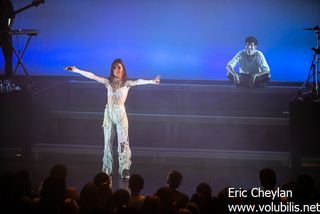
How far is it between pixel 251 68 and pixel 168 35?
2349 mm

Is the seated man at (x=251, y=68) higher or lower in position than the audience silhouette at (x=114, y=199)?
higher

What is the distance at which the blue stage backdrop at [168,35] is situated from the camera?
11.4m

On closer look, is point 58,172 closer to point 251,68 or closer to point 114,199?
point 114,199

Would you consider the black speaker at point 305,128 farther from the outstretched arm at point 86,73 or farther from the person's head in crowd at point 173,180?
the person's head in crowd at point 173,180

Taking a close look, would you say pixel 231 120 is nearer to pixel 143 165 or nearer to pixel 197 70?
pixel 143 165

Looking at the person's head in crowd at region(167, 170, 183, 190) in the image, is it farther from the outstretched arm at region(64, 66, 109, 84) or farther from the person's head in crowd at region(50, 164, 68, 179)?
the outstretched arm at region(64, 66, 109, 84)

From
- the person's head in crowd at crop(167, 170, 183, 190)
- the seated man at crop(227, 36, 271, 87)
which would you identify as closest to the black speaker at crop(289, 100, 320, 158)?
the seated man at crop(227, 36, 271, 87)

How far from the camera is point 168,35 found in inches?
460

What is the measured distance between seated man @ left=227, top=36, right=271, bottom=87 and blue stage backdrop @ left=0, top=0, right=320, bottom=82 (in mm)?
1175

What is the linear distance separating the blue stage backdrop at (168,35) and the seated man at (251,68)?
118cm

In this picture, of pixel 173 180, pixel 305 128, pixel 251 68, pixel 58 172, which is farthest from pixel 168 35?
pixel 58 172

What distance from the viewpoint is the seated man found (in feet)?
33.1

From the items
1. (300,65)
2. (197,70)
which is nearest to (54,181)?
(197,70)

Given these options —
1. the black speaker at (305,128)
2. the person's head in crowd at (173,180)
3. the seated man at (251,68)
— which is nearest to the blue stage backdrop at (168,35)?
the seated man at (251,68)
